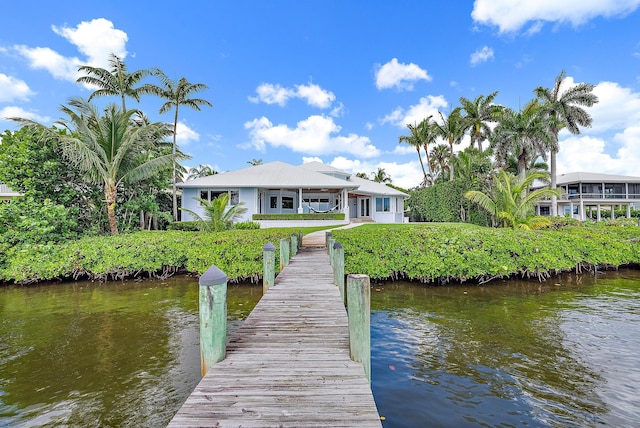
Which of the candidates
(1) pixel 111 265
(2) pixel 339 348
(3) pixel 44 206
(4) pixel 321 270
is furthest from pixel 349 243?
(3) pixel 44 206

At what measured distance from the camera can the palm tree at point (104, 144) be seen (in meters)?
13.7

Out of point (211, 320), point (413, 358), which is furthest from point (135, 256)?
point (413, 358)

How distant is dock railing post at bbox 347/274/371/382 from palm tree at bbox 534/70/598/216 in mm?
30634

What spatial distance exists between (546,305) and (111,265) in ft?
49.6

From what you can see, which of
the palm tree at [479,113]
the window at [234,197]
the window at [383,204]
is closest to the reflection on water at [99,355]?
the window at [234,197]

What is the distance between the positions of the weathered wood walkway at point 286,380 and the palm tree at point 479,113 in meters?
35.5

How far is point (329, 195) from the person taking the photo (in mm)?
28203

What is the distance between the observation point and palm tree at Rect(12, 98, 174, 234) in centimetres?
1372

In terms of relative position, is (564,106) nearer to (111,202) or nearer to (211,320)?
(211,320)

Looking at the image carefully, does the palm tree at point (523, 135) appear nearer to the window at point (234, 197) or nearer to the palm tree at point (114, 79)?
the window at point (234, 197)

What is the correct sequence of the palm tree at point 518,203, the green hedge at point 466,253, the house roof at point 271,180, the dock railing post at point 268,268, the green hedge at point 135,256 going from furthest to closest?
the house roof at point 271,180, the palm tree at point 518,203, the green hedge at point 135,256, the green hedge at point 466,253, the dock railing post at point 268,268

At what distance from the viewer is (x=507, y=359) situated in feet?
18.0

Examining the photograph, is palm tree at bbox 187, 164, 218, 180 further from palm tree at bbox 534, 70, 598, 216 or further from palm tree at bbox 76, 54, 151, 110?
palm tree at bbox 534, 70, 598, 216

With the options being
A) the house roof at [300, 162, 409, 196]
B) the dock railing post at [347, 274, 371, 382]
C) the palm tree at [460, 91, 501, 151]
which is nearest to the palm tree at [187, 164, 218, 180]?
the house roof at [300, 162, 409, 196]
